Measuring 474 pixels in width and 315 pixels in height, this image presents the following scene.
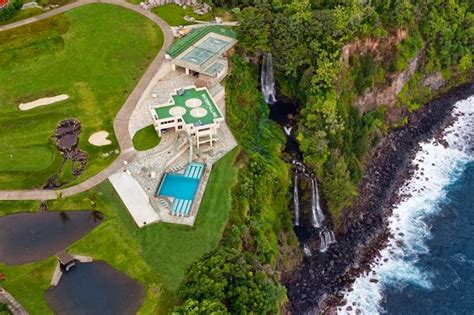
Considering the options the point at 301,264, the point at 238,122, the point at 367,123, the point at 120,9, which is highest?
the point at 120,9

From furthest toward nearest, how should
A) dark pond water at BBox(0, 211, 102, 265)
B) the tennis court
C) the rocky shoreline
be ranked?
1. the tennis court
2. the rocky shoreline
3. dark pond water at BBox(0, 211, 102, 265)

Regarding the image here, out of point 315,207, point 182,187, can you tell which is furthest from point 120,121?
point 315,207

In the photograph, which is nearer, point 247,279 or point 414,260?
point 247,279

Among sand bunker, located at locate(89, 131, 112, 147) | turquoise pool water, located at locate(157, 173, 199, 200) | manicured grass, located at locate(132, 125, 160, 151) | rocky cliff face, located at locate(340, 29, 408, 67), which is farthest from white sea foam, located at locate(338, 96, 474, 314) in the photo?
sand bunker, located at locate(89, 131, 112, 147)

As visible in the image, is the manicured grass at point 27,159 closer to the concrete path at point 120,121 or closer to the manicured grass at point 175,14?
the concrete path at point 120,121

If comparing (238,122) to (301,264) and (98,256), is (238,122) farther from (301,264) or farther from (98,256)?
(98,256)

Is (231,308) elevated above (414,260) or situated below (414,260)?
above

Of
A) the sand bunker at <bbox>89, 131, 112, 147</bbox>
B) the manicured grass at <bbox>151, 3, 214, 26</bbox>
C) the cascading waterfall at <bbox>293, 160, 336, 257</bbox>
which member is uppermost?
the manicured grass at <bbox>151, 3, 214, 26</bbox>

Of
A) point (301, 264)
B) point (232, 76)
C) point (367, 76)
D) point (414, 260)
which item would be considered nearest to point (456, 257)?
point (414, 260)

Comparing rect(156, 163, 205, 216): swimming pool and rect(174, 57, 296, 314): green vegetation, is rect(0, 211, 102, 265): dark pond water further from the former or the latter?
rect(174, 57, 296, 314): green vegetation
